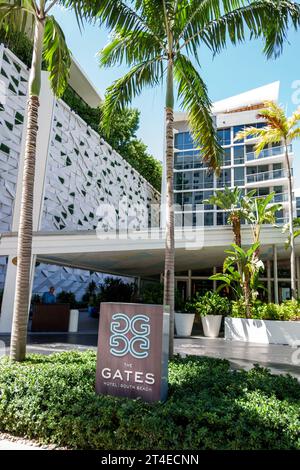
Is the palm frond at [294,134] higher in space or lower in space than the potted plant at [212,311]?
higher

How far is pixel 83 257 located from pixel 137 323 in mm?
9774

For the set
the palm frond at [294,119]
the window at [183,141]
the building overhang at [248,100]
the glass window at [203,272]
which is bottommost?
the glass window at [203,272]

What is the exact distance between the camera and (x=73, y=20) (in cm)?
743

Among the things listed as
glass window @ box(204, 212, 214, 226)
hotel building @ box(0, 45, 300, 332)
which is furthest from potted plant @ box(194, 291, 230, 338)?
glass window @ box(204, 212, 214, 226)

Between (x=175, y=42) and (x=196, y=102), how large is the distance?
1414 mm

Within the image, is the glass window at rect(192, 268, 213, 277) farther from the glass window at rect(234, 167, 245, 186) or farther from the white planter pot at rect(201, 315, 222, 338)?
the glass window at rect(234, 167, 245, 186)

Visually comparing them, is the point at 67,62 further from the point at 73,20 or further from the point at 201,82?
the point at 201,82

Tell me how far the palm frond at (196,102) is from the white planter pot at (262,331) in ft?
21.9

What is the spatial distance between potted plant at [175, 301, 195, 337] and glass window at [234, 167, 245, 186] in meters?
25.0

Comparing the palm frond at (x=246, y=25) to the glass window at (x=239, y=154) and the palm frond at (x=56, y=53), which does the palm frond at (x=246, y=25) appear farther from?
the glass window at (x=239, y=154)

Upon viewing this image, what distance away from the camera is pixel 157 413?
146 inches

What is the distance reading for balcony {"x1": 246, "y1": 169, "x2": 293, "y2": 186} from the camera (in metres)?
33.7

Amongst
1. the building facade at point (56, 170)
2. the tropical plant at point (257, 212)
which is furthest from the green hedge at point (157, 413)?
the building facade at point (56, 170)

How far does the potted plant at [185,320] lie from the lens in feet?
45.5
